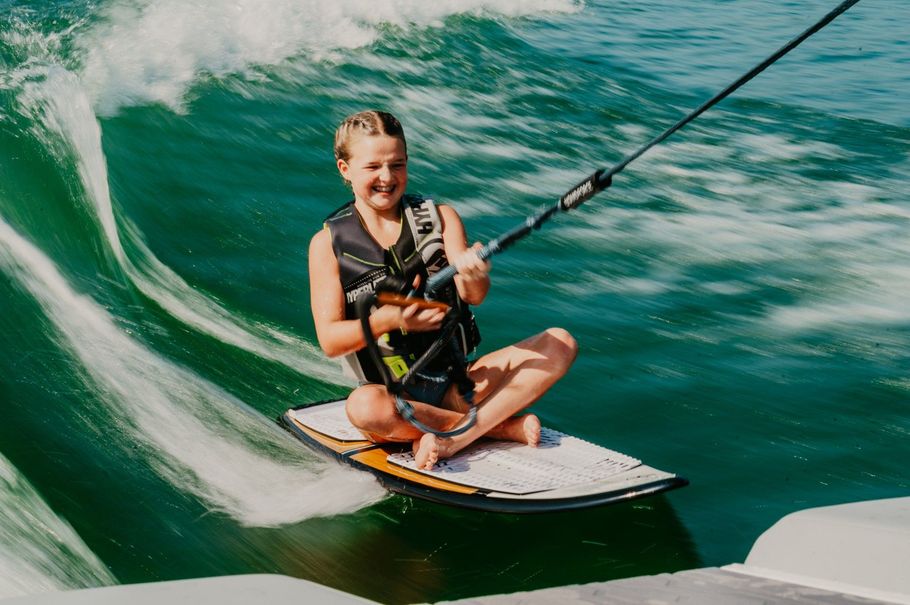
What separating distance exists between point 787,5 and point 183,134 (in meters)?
8.63

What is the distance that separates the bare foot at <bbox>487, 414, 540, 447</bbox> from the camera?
401 centimetres

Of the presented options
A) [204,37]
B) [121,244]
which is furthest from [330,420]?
[204,37]

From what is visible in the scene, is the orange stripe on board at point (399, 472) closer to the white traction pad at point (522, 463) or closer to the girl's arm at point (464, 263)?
the white traction pad at point (522, 463)

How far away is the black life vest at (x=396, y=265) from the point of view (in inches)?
148

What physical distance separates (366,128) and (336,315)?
2.02 feet

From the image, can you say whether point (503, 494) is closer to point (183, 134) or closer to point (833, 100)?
point (183, 134)

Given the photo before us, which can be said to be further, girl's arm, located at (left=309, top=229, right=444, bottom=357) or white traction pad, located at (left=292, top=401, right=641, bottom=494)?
white traction pad, located at (left=292, top=401, right=641, bottom=494)

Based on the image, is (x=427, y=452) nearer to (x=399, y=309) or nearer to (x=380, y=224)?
(x=399, y=309)

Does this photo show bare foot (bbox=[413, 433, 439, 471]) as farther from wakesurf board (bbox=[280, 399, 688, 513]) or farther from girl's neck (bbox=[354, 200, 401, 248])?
girl's neck (bbox=[354, 200, 401, 248])

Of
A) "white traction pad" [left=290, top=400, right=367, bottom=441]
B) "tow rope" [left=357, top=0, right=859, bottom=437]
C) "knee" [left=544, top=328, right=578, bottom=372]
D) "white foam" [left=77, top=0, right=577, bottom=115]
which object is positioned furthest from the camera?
"white foam" [left=77, top=0, right=577, bottom=115]

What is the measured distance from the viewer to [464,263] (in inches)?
134

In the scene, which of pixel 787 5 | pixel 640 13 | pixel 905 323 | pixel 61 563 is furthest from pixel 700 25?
pixel 61 563

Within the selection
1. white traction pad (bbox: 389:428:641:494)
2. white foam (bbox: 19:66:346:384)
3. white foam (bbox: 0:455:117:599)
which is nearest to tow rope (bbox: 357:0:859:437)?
white traction pad (bbox: 389:428:641:494)

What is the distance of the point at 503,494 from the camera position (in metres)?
3.61
